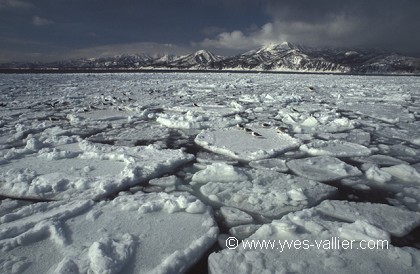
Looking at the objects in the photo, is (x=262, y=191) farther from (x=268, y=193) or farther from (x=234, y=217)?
(x=234, y=217)

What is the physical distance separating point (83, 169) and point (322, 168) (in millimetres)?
3628

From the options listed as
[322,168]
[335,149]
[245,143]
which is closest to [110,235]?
[322,168]

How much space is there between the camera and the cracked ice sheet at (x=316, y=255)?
6.75ft

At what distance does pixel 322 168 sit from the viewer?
4141 mm

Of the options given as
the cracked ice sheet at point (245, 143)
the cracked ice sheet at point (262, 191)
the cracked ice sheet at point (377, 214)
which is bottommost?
the cracked ice sheet at point (245, 143)

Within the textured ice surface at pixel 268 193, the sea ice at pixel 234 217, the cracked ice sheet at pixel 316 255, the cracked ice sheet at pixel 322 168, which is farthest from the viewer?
the cracked ice sheet at pixel 322 168

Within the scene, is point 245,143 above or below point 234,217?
below

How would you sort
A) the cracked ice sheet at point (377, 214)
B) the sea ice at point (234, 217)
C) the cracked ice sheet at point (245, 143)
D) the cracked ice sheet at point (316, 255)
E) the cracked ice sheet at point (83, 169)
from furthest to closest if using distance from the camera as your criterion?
the cracked ice sheet at point (245, 143)
the cracked ice sheet at point (83, 169)
the sea ice at point (234, 217)
the cracked ice sheet at point (377, 214)
the cracked ice sheet at point (316, 255)

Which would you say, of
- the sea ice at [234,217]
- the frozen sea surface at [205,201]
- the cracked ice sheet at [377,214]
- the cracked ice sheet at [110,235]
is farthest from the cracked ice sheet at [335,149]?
the cracked ice sheet at [110,235]

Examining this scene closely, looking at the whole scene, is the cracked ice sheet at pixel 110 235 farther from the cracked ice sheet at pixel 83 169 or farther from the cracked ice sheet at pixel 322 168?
the cracked ice sheet at pixel 322 168

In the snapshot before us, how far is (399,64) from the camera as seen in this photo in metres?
135

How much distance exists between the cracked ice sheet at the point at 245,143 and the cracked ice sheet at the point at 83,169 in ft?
2.57

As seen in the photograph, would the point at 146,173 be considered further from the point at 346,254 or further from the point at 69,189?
the point at 346,254

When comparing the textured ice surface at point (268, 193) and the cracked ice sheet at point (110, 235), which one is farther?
the textured ice surface at point (268, 193)
